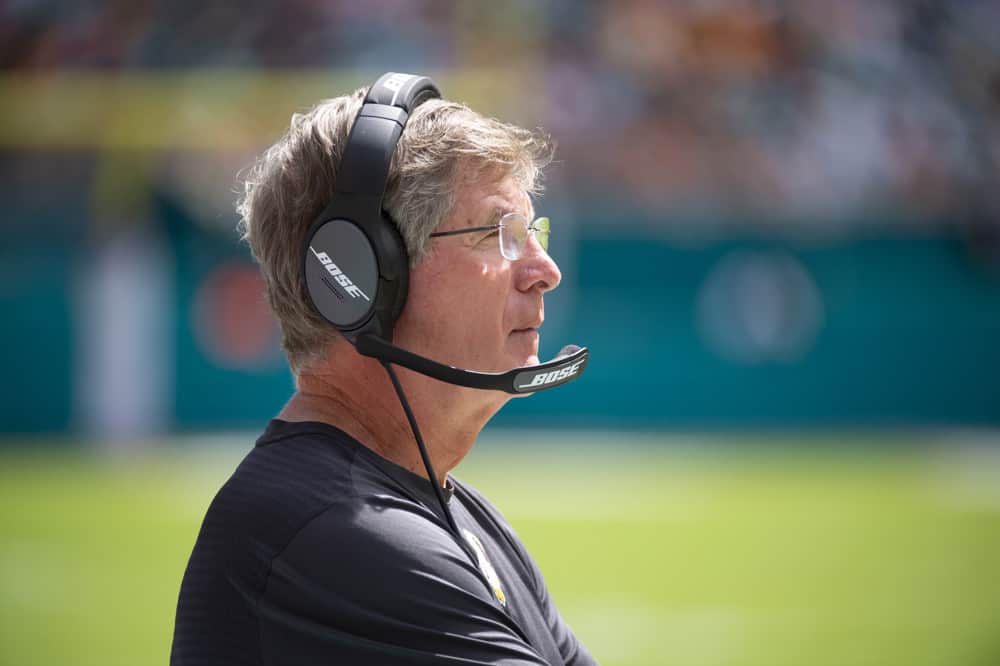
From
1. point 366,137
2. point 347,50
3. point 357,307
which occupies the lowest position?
point 357,307

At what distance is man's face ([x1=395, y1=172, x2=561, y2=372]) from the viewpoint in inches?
70.0

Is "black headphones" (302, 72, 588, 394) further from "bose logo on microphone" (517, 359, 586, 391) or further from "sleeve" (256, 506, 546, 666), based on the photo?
"sleeve" (256, 506, 546, 666)

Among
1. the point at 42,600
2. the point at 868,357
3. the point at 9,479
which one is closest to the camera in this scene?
the point at 42,600

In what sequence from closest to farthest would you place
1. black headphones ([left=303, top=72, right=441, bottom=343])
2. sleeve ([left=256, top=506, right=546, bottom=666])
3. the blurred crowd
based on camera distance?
1. sleeve ([left=256, top=506, right=546, bottom=666])
2. black headphones ([left=303, top=72, right=441, bottom=343])
3. the blurred crowd

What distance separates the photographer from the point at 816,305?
1371cm

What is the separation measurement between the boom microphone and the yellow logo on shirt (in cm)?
22

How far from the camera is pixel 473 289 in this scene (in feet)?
5.88

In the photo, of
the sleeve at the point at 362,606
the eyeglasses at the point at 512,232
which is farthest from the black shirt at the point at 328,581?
the eyeglasses at the point at 512,232

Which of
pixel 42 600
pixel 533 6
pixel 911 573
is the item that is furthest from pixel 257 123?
pixel 911 573

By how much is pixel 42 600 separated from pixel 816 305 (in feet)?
30.5

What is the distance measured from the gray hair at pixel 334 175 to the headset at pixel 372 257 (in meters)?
0.03

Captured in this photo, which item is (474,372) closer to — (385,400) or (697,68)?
(385,400)

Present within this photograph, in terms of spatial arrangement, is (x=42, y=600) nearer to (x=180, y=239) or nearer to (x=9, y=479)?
(x=9, y=479)

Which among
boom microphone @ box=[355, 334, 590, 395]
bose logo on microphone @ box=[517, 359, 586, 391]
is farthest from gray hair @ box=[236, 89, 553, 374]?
bose logo on microphone @ box=[517, 359, 586, 391]
